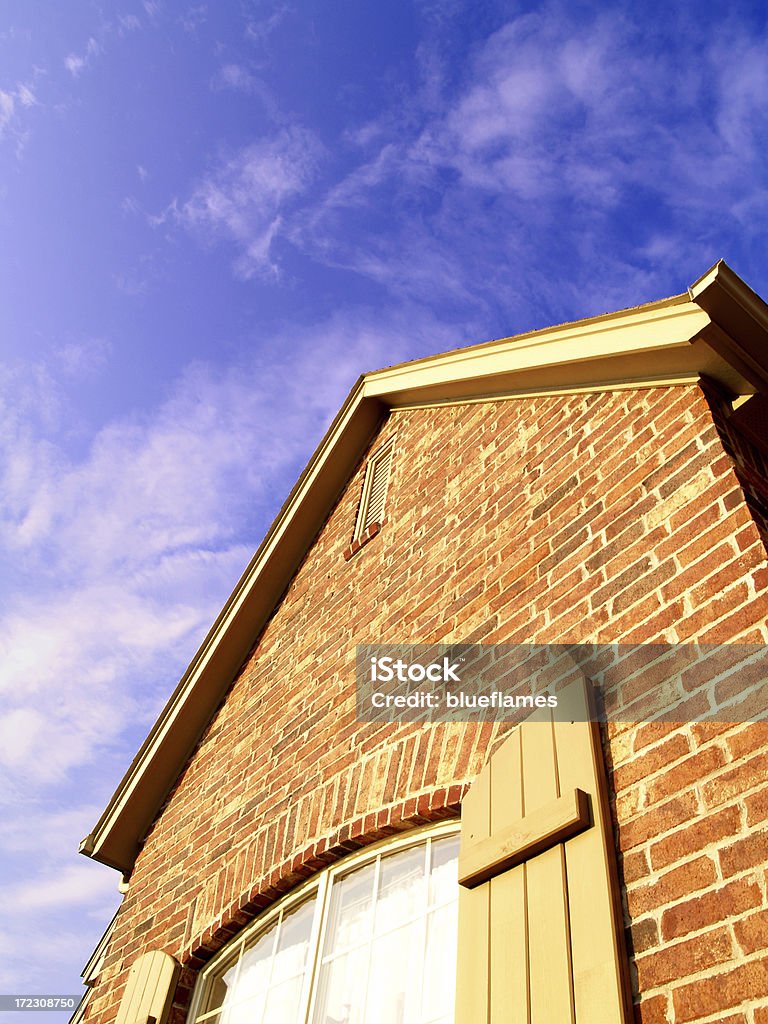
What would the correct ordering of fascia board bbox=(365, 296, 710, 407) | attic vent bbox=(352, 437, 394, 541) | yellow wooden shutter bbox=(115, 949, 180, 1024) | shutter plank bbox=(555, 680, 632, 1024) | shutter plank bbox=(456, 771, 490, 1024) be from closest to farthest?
shutter plank bbox=(555, 680, 632, 1024) → shutter plank bbox=(456, 771, 490, 1024) → fascia board bbox=(365, 296, 710, 407) → yellow wooden shutter bbox=(115, 949, 180, 1024) → attic vent bbox=(352, 437, 394, 541)

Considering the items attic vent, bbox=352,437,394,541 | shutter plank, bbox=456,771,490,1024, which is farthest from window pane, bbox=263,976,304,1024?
attic vent, bbox=352,437,394,541

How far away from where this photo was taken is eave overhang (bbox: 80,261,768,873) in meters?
3.16

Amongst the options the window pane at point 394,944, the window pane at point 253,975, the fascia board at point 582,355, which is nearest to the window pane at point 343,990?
the window pane at point 394,944

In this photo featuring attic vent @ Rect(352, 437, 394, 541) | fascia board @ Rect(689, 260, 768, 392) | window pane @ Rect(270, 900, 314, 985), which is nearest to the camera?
fascia board @ Rect(689, 260, 768, 392)

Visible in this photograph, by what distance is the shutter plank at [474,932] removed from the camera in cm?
242

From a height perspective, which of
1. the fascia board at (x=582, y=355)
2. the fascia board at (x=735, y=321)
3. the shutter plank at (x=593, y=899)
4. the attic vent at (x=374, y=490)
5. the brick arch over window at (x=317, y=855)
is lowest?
the shutter plank at (x=593, y=899)

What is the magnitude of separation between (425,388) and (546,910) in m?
4.17

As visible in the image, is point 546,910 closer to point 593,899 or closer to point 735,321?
point 593,899

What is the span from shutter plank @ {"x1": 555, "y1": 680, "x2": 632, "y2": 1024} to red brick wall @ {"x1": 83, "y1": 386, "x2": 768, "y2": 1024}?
0.07 meters

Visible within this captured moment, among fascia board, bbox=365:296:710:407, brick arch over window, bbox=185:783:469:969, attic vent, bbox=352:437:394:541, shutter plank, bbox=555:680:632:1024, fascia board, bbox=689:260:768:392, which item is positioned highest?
attic vent, bbox=352:437:394:541

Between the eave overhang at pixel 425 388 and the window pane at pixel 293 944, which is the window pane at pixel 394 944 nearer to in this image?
the window pane at pixel 293 944

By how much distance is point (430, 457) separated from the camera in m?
5.40

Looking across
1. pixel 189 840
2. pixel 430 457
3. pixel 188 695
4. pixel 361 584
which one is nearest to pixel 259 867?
pixel 189 840

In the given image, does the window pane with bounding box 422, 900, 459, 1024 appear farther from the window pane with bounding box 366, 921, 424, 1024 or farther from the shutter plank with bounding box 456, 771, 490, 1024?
the shutter plank with bounding box 456, 771, 490, 1024
